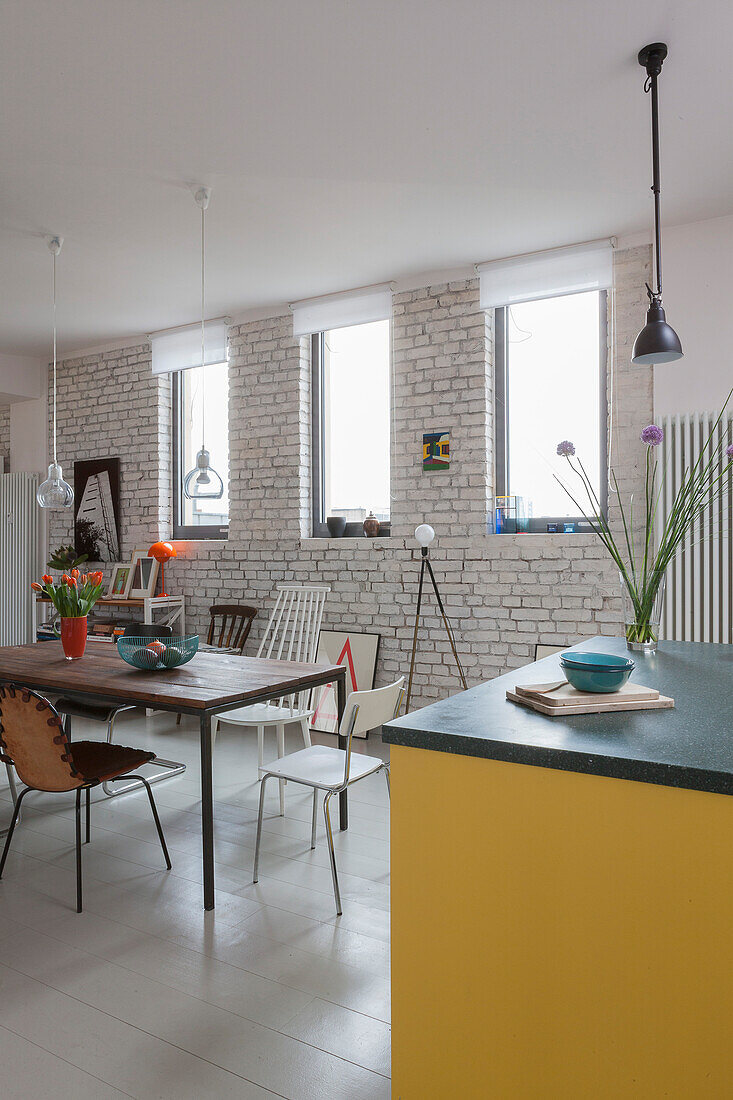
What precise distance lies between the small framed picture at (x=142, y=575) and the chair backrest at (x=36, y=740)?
9.63 feet

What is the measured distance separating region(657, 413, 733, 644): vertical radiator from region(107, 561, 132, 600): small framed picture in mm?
3875

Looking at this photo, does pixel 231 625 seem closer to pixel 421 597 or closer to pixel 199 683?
pixel 421 597

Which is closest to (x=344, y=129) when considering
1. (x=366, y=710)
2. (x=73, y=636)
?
(x=366, y=710)

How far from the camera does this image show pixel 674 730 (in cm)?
137

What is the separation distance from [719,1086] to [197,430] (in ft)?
17.4

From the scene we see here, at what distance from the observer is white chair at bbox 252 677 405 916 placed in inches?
97.8

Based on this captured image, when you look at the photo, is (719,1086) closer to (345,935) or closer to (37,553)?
(345,935)

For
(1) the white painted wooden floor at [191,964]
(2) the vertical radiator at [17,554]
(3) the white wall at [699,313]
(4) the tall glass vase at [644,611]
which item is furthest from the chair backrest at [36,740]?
(2) the vertical radiator at [17,554]

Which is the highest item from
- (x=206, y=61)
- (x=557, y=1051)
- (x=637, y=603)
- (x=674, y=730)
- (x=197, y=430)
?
(x=206, y=61)

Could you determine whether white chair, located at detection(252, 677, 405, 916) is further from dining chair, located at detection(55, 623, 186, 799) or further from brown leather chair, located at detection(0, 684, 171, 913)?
dining chair, located at detection(55, 623, 186, 799)

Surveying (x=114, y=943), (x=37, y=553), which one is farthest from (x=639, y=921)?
(x=37, y=553)

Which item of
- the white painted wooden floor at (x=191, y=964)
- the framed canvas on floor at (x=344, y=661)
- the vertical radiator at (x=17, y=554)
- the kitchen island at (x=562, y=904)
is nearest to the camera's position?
the kitchen island at (x=562, y=904)

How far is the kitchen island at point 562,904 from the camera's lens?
1.16 metres

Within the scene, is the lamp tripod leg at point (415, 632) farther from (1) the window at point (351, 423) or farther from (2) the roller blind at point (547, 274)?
(2) the roller blind at point (547, 274)
